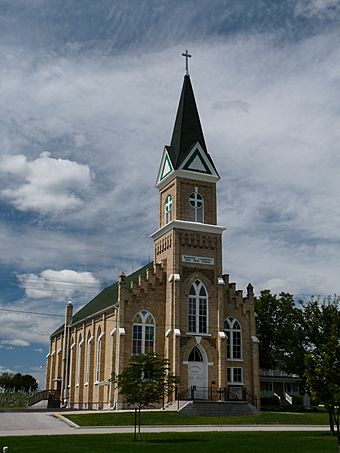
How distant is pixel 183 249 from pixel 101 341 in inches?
410

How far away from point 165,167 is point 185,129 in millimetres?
3713

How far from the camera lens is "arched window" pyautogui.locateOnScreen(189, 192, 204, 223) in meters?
48.8

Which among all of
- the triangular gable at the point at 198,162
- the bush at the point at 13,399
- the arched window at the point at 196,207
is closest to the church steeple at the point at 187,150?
the triangular gable at the point at 198,162

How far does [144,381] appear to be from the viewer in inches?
1147

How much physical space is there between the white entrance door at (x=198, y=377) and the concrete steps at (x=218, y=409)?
3.43 m

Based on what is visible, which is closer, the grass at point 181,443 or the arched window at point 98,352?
the grass at point 181,443

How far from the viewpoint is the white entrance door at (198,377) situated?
1751 inches

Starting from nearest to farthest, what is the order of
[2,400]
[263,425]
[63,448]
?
[63,448] → [263,425] → [2,400]

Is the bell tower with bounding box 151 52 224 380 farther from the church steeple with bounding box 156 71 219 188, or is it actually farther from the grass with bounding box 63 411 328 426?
the grass with bounding box 63 411 328 426

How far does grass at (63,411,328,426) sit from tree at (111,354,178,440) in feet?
14.4

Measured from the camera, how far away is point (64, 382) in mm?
62062

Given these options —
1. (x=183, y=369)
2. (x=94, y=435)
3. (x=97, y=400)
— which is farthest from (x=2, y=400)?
(x=94, y=435)

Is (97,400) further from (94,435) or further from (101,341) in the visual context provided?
(94,435)

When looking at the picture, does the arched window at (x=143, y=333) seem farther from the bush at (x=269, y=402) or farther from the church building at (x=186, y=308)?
the bush at (x=269, y=402)
